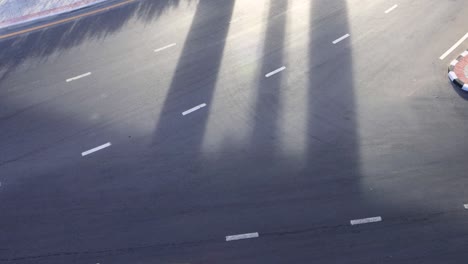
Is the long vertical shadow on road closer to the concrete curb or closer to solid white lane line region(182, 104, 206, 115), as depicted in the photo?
solid white lane line region(182, 104, 206, 115)

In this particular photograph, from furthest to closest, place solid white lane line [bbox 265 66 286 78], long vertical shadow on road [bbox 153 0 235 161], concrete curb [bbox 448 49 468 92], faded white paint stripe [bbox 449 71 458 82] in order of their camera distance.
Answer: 1. solid white lane line [bbox 265 66 286 78]
2. faded white paint stripe [bbox 449 71 458 82]
3. concrete curb [bbox 448 49 468 92]
4. long vertical shadow on road [bbox 153 0 235 161]

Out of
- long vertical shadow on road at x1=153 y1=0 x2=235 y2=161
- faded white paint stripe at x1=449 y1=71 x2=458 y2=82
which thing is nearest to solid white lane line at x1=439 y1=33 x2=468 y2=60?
faded white paint stripe at x1=449 y1=71 x2=458 y2=82

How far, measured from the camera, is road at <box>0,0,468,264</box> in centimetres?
913

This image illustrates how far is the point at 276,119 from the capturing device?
1146cm

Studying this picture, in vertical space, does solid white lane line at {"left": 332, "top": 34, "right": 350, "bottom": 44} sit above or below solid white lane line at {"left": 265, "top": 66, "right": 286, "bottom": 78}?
below

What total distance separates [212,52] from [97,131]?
4257 millimetres

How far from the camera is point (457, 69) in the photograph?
41.4 feet

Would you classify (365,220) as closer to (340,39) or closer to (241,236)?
(241,236)

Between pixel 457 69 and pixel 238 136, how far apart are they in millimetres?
6489

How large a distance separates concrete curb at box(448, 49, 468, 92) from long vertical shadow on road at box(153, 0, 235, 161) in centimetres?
639

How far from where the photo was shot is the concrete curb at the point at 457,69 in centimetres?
1209

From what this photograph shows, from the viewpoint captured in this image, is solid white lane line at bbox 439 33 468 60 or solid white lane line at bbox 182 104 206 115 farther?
solid white lane line at bbox 439 33 468 60

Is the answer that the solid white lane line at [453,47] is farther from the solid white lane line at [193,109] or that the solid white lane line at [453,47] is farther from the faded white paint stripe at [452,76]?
the solid white lane line at [193,109]

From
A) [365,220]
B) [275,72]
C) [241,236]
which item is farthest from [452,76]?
[241,236]
